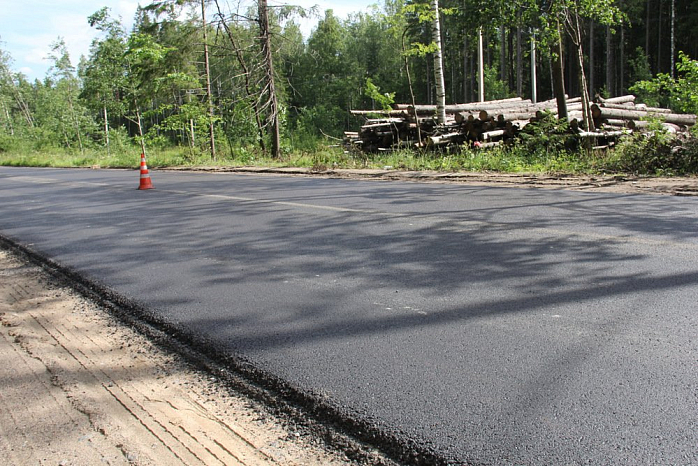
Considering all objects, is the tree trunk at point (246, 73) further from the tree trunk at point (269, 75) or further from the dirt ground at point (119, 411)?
the dirt ground at point (119, 411)

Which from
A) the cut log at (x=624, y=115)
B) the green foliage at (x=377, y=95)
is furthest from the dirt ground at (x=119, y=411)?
the cut log at (x=624, y=115)

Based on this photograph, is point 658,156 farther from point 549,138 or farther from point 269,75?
point 269,75

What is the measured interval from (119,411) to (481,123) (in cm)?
1563

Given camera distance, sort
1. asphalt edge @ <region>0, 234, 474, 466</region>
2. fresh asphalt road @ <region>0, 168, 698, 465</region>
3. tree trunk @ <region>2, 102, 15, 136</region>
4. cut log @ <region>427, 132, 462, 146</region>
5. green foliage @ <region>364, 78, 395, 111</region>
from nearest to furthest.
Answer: asphalt edge @ <region>0, 234, 474, 466</region> < fresh asphalt road @ <region>0, 168, 698, 465</region> < cut log @ <region>427, 132, 462, 146</region> < green foliage @ <region>364, 78, 395, 111</region> < tree trunk @ <region>2, 102, 15, 136</region>

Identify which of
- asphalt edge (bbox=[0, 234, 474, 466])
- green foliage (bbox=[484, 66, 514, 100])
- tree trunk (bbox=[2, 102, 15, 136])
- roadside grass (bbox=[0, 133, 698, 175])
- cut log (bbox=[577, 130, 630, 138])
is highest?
tree trunk (bbox=[2, 102, 15, 136])

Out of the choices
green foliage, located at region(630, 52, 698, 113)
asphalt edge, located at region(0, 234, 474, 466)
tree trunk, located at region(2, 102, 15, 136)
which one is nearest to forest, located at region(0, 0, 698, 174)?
green foliage, located at region(630, 52, 698, 113)

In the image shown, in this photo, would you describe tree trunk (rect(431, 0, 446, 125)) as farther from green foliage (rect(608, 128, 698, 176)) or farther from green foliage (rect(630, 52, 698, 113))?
green foliage (rect(608, 128, 698, 176))

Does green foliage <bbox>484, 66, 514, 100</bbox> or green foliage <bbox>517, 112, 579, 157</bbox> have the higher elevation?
green foliage <bbox>484, 66, 514, 100</bbox>

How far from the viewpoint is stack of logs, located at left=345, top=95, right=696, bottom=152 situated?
16.2 m

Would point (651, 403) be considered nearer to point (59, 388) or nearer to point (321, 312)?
point (321, 312)

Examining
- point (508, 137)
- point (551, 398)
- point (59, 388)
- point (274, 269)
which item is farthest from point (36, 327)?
Answer: point (508, 137)

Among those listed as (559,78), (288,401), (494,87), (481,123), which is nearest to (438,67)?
(481,123)

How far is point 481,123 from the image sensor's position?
16844 mm

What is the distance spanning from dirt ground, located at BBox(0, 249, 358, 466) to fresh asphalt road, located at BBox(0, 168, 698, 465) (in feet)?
1.17
